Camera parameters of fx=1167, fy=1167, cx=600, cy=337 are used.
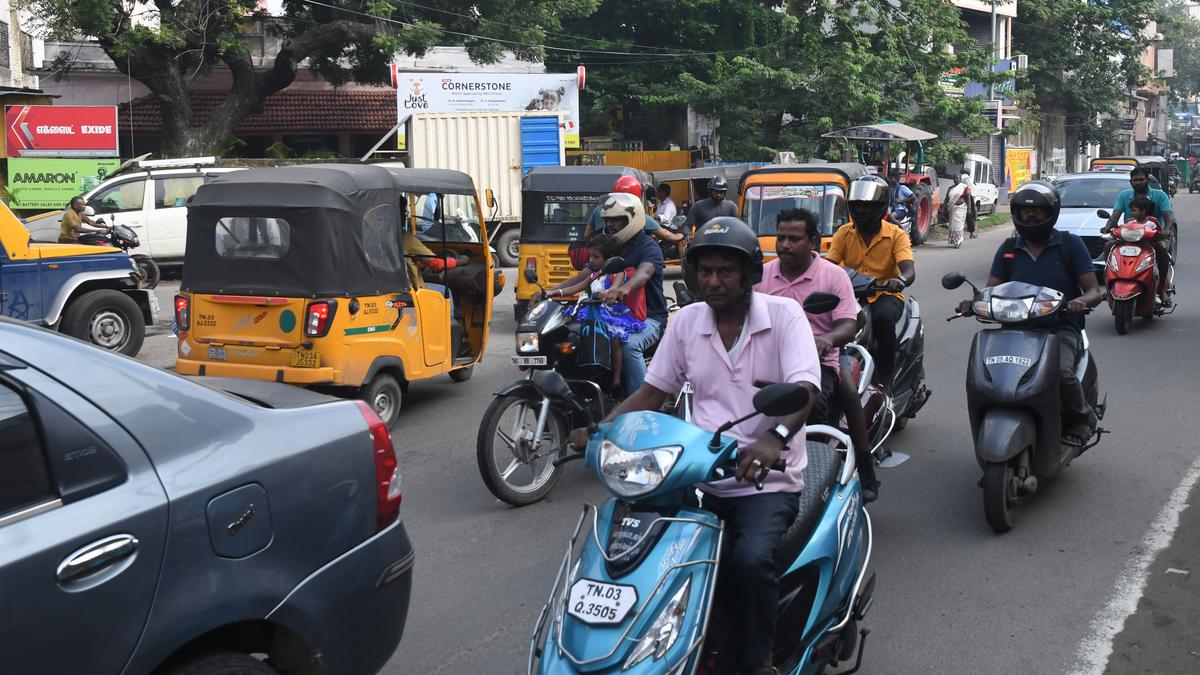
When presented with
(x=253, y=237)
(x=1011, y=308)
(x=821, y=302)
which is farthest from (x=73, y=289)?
(x=1011, y=308)

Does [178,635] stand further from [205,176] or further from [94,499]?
[205,176]

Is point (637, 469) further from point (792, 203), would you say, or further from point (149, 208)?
point (149, 208)

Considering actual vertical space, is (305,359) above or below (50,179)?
below

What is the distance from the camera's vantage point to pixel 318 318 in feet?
26.5

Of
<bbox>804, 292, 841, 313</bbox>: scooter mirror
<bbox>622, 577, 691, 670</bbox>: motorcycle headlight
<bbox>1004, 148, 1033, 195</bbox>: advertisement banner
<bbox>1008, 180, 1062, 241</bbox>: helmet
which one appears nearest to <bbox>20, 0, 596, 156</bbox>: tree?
<bbox>1008, 180, 1062, 241</bbox>: helmet

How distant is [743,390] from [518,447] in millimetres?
2966

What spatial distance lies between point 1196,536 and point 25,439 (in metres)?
5.46

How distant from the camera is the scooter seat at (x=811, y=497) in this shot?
3691mm

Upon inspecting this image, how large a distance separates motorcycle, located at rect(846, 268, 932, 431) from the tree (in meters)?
20.1

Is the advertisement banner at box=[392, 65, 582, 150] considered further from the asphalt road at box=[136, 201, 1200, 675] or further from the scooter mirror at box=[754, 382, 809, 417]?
the scooter mirror at box=[754, 382, 809, 417]

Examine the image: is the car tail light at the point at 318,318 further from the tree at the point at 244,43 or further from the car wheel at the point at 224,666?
the tree at the point at 244,43

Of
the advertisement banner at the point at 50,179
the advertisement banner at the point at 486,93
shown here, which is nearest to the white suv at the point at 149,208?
the advertisement banner at the point at 50,179

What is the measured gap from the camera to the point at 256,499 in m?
3.21

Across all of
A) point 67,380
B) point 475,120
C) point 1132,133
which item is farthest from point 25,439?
point 1132,133
